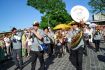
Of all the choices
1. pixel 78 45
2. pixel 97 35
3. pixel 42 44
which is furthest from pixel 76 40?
pixel 97 35

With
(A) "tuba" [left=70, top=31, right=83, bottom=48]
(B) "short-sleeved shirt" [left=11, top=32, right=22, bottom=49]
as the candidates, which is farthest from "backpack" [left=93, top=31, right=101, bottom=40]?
(A) "tuba" [left=70, top=31, right=83, bottom=48]

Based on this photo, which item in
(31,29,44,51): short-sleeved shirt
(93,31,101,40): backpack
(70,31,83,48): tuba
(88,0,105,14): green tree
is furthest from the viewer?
(88,0,105,14): green tree

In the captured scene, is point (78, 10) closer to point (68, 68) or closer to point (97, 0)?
point (68, 68)

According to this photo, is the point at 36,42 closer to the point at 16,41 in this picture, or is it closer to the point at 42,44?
the point at 42,44

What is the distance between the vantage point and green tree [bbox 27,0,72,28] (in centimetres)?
7044

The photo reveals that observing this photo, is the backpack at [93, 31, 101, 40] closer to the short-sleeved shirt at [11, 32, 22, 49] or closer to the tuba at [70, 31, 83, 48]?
the short-sleeved shirt at [11, 32, 22, 49]

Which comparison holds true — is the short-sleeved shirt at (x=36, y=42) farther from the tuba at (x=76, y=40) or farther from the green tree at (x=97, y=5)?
the green tree at (x=97, y=5)

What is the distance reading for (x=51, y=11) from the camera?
72.6 meters

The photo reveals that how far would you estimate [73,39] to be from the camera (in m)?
10.3

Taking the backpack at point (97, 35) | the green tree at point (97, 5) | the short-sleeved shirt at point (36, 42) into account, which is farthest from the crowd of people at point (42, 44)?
the green tree at point (97, 5)

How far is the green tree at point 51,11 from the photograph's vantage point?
7044 centimetres

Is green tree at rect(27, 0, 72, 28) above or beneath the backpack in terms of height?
above

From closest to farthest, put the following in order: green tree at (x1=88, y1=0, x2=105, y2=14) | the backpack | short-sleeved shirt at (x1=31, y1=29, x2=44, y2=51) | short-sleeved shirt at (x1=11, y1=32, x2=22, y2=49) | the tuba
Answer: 1. the tuba
2. short-sleeved shirt at (x1=31, y1=29, x2=44, y2=51)
3. short-sleeved shirt at (x1=11, y1=32, x2=22, y2=49)
4. the backpack
5. green tree at (x1=88, y1=0, x2=105, y2=14)

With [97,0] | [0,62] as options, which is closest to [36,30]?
[0,62]
